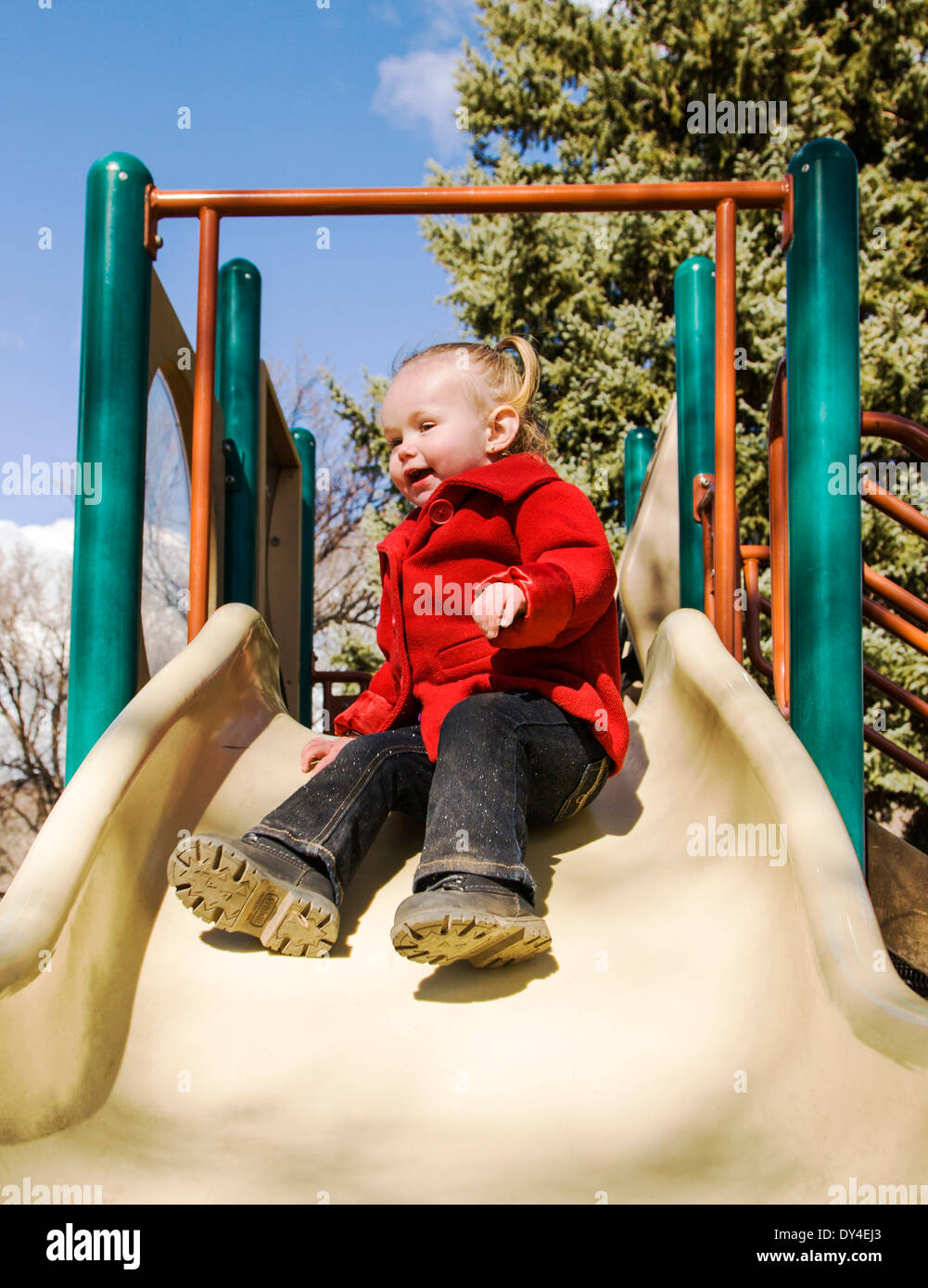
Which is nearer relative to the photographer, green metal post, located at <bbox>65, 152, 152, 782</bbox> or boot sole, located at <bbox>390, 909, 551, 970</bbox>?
boot sole, located at <bbox>390, 909, 551, 970</bbox>

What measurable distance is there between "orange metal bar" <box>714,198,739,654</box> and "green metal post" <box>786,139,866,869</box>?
0.64 ft

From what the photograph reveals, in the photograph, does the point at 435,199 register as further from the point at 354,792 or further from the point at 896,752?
the point at 896,752

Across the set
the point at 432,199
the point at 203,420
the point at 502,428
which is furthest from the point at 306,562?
the point at 502,428

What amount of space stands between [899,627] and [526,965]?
1493 millimetres

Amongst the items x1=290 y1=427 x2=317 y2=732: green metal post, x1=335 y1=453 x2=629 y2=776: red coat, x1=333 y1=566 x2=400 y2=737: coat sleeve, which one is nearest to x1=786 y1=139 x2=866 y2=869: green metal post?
x1=335 y1=453 x2=629 y2=776: red coat

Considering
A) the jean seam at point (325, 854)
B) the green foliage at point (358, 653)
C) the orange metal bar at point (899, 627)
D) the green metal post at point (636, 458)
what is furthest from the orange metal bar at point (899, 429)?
the green foliage at point (358, 653)

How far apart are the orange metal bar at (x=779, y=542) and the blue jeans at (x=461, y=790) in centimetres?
62

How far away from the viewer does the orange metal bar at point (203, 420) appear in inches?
78.0

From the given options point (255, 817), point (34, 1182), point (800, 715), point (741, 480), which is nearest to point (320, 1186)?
point (34, 1182)

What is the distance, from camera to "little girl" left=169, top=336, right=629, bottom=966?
4.22 feet

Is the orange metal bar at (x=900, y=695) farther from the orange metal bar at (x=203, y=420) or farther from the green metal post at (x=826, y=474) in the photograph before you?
the orange metal bar at (x=203, y=420)

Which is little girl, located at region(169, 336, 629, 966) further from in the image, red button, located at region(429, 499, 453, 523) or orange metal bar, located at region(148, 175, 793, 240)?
orange metal bar, located at region(148, 175, 793, 240)

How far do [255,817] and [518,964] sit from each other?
0.52m
